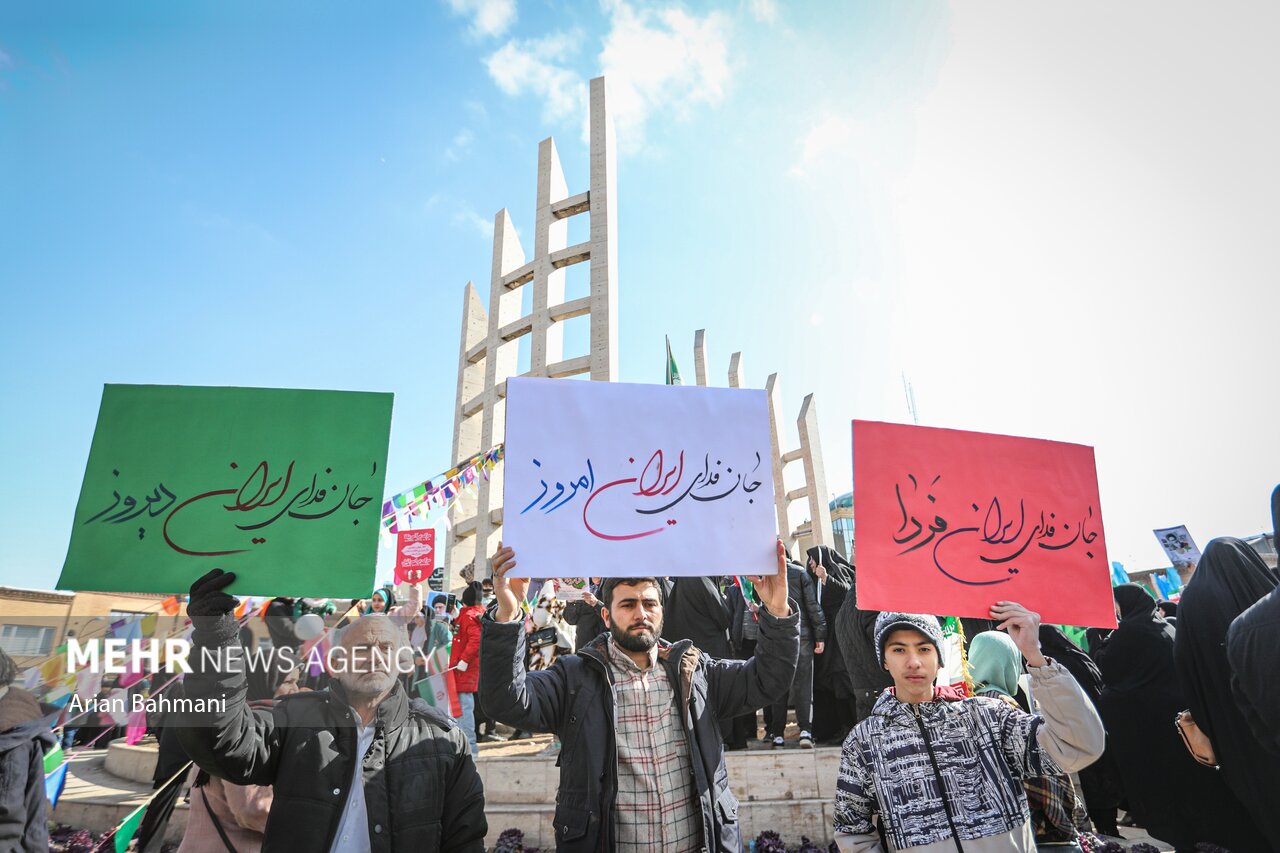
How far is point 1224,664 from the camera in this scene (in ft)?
8.85

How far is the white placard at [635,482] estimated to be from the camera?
7.87ft

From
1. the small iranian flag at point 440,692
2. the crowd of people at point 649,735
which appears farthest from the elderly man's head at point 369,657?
the small iranian flag at point 440,692

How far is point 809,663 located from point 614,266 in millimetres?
13934

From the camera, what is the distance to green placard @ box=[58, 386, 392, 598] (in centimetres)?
217

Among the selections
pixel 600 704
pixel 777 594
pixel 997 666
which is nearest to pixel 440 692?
pixel 600 704

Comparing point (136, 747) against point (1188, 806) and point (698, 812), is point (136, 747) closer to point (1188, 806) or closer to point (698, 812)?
point (698, 812)

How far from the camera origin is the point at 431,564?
9.80m

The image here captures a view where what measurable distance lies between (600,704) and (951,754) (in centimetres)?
118

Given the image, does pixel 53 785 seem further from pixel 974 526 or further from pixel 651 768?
pixel 974 526

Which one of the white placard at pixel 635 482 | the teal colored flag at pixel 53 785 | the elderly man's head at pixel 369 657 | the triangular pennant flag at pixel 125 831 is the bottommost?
the triangular pennant flag at pixel 125 831

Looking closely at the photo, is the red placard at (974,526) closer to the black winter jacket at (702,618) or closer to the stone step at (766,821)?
the stone step at (766,821)

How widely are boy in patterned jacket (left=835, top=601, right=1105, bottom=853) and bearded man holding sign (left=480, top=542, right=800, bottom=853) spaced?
388mm

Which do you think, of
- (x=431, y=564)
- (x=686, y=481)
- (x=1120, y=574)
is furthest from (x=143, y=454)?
(x=1120, y=574)

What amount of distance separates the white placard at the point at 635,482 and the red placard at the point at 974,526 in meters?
0.40
